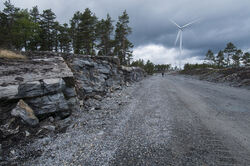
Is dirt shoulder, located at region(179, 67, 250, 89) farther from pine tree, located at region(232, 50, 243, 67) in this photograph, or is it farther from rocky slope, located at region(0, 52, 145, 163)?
pine tree, located at region(232, 50, 243, 67)

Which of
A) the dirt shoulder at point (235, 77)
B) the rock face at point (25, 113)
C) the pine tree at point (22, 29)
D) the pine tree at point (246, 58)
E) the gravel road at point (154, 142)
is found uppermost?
the pine tree at point (22, 29)

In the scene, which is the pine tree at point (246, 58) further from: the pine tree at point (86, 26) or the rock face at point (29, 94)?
the rock face at point (29, 94)

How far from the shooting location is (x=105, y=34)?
116 ft

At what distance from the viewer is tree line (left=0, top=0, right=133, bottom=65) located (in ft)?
84.8

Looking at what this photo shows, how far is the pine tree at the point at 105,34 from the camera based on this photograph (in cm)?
3412

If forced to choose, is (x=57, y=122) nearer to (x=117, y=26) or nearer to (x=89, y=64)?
(x=89, y=64)

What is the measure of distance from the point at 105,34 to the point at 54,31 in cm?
1644

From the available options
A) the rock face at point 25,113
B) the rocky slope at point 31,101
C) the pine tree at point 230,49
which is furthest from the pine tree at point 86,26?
the pine tree at point 230,49

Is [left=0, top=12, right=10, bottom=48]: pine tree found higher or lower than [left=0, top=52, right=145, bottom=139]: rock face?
higher

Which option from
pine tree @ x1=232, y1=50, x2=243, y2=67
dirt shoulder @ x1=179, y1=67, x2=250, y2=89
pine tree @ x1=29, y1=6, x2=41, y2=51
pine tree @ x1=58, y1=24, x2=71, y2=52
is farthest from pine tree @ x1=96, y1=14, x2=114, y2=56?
pine tree @ x1=232, y1=50, x2=243, y2=67

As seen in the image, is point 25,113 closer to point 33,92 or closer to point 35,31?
point 33,92

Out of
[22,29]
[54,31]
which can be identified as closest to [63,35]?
[54,31]

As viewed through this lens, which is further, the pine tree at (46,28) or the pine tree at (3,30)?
the pine tree at (46,28)

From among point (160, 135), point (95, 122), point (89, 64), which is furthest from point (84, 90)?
point (160, 135)
